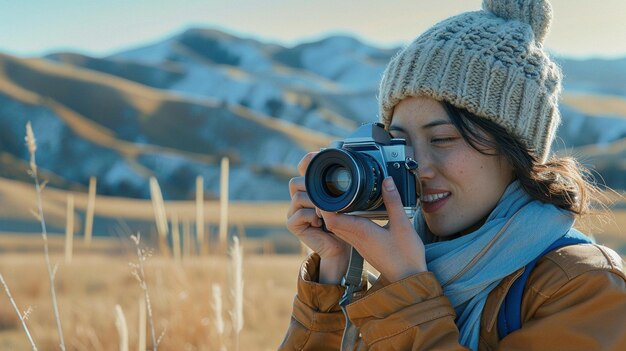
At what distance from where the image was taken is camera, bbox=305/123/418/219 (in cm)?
168

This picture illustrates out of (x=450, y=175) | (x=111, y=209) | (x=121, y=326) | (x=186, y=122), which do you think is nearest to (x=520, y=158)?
(x=450, y=175)

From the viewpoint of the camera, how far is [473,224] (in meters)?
1.78

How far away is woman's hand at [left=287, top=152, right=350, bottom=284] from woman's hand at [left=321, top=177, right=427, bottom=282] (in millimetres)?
281

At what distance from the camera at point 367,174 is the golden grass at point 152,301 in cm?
104

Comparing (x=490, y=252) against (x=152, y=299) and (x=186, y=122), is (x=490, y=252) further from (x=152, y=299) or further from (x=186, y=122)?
(x=186, y=122)

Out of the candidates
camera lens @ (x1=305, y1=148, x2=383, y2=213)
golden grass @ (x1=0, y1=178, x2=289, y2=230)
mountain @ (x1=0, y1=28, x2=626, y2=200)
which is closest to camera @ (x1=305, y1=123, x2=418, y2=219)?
camera lens @ (x1=305, y1=148, x2=383, y2=213)

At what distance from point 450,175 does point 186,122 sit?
33959 mm

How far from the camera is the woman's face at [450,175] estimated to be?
172 cm

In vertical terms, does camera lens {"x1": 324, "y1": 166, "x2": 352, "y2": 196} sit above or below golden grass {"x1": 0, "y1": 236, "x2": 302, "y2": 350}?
above

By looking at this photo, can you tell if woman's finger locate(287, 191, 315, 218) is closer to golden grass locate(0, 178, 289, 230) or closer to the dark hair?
the dark hair

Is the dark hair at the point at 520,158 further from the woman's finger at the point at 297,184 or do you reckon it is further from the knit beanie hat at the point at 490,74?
the woman's finger at the point at 297,184

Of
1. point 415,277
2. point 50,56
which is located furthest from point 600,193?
point 50,56

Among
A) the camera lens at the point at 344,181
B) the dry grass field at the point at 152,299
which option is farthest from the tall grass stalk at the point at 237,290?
the camera lens at the point at 344,181

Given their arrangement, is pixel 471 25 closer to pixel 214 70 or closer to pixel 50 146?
pixel 50 146
